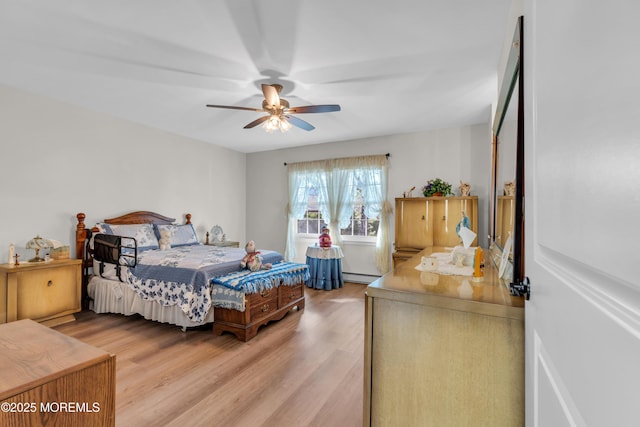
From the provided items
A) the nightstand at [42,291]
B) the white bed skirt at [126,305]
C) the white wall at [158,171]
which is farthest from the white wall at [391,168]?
the nightstand at [42,291]

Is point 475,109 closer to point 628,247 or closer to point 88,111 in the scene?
point 628,247

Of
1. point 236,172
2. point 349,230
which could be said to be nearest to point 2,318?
point 236,172

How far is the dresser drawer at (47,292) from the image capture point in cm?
293

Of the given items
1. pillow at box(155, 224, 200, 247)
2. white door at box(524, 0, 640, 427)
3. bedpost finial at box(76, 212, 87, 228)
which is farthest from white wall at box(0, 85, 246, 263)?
white door at box(524, 0, 640, 427)

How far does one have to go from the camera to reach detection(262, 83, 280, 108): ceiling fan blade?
2670 mm

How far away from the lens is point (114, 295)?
3426mm

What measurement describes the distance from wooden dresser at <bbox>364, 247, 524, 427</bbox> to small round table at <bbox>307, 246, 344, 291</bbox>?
3549 mm

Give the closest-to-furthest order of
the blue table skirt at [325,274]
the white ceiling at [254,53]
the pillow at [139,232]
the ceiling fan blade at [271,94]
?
the white ceiling at [254,53], the ceiling fan blade at [271,94], the pillow at [139,232], the blue table skirt at [325,274]

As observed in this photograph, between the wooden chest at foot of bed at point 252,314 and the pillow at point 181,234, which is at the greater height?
the pillow at point 181,234

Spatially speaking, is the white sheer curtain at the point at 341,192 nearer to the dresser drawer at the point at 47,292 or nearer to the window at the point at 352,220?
the window at the point at 352,220

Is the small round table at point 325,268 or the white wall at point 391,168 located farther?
the small round table at point 325,268

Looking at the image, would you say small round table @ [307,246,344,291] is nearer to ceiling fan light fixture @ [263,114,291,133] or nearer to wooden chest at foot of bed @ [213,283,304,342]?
wooden chest at foot of bed @ [213,283,304,342]

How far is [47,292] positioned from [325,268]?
133 inches

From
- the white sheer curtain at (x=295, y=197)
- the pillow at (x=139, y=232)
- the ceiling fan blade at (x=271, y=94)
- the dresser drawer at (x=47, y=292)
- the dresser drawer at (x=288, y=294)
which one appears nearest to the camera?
the ceiling fan blade at (x=271, y=94)
